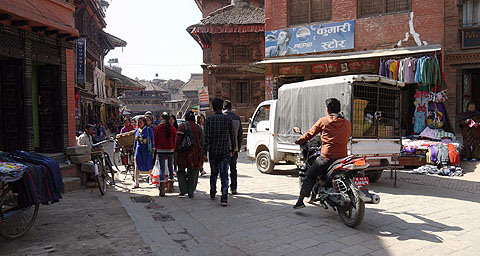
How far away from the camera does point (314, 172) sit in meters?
5.61

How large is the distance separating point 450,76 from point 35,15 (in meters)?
13.1

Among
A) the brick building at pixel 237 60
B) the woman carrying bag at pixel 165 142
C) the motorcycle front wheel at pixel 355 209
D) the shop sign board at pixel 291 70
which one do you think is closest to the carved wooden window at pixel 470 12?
the shop sign board at pixel 291 70

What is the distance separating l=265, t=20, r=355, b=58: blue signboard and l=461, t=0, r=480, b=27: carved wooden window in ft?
12.9

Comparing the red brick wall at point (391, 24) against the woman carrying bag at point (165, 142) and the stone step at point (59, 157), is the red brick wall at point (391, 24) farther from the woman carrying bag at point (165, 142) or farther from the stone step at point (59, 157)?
the stone step at point (59, 157)

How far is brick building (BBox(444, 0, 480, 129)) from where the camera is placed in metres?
12.6

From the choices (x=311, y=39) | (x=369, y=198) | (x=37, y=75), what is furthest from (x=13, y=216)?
(x=311, y=39)

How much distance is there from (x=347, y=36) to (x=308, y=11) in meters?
2.26

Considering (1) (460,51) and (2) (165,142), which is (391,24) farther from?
(2) (165,142)

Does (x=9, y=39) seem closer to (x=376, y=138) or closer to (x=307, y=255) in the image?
(x=307, y=255)

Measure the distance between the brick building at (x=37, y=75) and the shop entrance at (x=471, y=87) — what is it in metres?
13.0

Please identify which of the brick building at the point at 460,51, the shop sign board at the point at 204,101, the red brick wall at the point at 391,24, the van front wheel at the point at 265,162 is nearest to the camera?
the van front wheel at the point at 265,162

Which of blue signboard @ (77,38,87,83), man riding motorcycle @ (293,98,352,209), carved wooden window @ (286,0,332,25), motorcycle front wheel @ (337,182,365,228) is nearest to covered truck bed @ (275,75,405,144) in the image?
man riding motorcycle @ (293,98,352,209)

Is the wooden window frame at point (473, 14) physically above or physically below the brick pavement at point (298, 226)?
above

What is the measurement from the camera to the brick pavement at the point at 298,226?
438 centimetres
